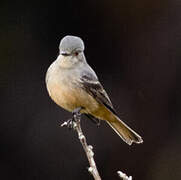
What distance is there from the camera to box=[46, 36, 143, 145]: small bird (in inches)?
208

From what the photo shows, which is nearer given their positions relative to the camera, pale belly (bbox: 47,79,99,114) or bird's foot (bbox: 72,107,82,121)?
bird's foot (bbox: 72,107,82,121)

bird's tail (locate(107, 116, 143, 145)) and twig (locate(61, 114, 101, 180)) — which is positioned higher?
twig (locate(61, 114, 101, 180))

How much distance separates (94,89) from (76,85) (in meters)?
0.24

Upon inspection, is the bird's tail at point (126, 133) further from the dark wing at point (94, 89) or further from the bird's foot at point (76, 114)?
the bird's foot at point (76, 114)

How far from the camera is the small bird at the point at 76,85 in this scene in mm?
5293

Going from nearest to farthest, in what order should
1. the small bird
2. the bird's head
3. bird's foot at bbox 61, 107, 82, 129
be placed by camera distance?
bird's foot at bbox 61, 107, 82, 129
the bird's head
the small bird

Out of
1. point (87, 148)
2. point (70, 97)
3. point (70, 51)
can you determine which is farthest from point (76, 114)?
point (87, 148)

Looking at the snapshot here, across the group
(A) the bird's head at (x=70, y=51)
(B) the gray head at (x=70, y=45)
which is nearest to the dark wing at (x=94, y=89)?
(A) the bird's head at (x=70, y=51)

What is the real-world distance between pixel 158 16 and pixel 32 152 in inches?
81.1

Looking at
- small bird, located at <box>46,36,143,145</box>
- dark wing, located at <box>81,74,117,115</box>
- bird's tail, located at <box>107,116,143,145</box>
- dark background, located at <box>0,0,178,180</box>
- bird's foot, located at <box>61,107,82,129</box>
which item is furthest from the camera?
dark background, located at <box>0,0,178,180</box>

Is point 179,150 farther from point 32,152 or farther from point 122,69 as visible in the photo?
point 32,152

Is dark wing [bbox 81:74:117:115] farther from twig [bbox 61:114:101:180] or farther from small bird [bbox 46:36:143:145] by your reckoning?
twig [bbox 61:114:101:180]

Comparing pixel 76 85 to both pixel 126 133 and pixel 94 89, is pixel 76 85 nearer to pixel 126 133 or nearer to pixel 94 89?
pixel 94 89

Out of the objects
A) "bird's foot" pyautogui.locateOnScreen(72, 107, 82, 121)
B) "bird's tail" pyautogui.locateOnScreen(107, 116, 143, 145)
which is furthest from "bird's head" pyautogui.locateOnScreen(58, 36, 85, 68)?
"bird's tail" pyautogui.locateOnScreen(107, 116, 143, 145)
